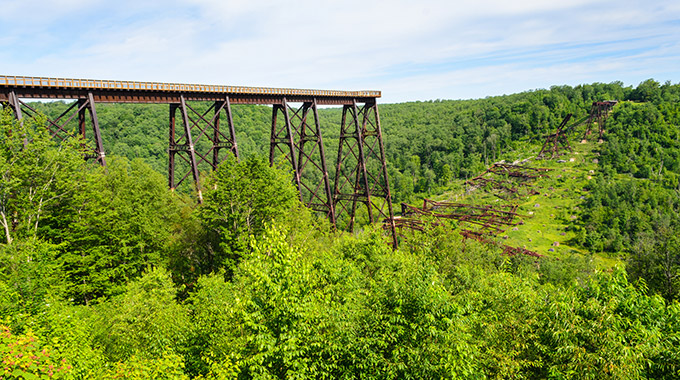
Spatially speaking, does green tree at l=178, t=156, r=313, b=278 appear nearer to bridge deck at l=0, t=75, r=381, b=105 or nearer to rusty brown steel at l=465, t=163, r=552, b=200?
bridge deck at l=0, t=75, r=381, b=105

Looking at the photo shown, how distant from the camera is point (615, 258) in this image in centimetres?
6631

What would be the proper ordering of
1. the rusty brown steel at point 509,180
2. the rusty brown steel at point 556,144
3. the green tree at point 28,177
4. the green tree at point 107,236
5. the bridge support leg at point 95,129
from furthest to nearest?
the rusty brown steel at point 556,144 → the rusty brown steel at point 509,180 → the bridge support leg at point 95,129 → the green tree at point 107,236 → the green tree at point 28,177

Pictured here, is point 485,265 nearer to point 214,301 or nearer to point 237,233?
point 237,233

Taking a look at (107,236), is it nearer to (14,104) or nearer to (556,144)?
(14,104)

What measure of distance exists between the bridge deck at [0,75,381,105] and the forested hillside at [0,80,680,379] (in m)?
2.15

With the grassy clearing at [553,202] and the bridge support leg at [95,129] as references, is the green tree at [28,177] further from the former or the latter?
the grassy clearing at [553,202]

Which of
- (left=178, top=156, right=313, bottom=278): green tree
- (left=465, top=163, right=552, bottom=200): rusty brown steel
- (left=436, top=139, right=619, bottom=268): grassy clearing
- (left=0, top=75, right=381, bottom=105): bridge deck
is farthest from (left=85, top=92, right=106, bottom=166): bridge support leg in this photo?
(left=465, top=163, right=552, bottom=200): rusty brown steel

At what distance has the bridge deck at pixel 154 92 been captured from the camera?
17750 mm

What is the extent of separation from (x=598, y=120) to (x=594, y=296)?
125976 millimetres

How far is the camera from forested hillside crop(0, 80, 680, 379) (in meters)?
7.95

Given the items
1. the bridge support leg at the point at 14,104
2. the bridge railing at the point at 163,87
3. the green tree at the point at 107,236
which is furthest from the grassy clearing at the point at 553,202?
the bridge support leg at the point at 14,104

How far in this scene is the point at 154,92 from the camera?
850 inches

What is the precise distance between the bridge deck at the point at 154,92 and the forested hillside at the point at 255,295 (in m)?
2.15

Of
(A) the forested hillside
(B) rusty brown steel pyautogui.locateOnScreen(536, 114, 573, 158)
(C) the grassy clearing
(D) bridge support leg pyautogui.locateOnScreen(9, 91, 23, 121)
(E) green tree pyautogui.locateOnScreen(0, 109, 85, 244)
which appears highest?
(D) bridge support leg pyautogui.locateOnScreen(9, 91, 23, 121)
